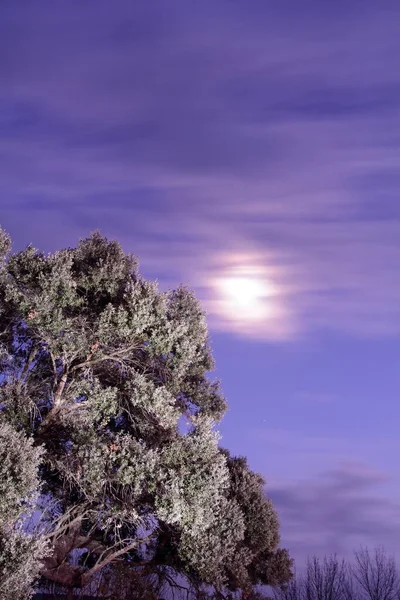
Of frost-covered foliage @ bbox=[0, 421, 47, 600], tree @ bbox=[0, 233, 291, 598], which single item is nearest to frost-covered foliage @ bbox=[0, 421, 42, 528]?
frost-covered foliage @ bbox=[0, 421, 47, 600]

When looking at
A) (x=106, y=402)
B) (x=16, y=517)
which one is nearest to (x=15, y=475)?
(x=16, y=517)

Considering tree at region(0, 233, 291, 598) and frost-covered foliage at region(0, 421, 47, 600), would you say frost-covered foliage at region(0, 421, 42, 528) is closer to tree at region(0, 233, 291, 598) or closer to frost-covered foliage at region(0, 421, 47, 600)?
frost-covered foliage at region(0, 421, 47, 600)

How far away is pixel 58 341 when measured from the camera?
24.9m

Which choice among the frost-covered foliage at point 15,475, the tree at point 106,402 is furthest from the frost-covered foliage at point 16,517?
the tree at point 106,402

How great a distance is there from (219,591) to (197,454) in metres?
8.86

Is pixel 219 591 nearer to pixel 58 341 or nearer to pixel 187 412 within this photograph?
pixel 187 412

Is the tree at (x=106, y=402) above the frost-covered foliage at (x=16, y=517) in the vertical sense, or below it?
above

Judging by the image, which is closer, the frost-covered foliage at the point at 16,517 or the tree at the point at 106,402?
the frost-covered foliage at the point at 16,517

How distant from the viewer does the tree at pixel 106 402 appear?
81.3ft

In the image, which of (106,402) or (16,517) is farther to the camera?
(106,402)

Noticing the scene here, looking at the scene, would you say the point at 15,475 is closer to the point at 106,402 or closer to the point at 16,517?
the point at 16,517

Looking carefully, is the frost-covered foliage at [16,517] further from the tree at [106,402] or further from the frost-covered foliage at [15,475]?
the tree at [106,402]

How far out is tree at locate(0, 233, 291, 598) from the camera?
81.3 feet

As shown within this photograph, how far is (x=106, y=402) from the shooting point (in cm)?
2542
